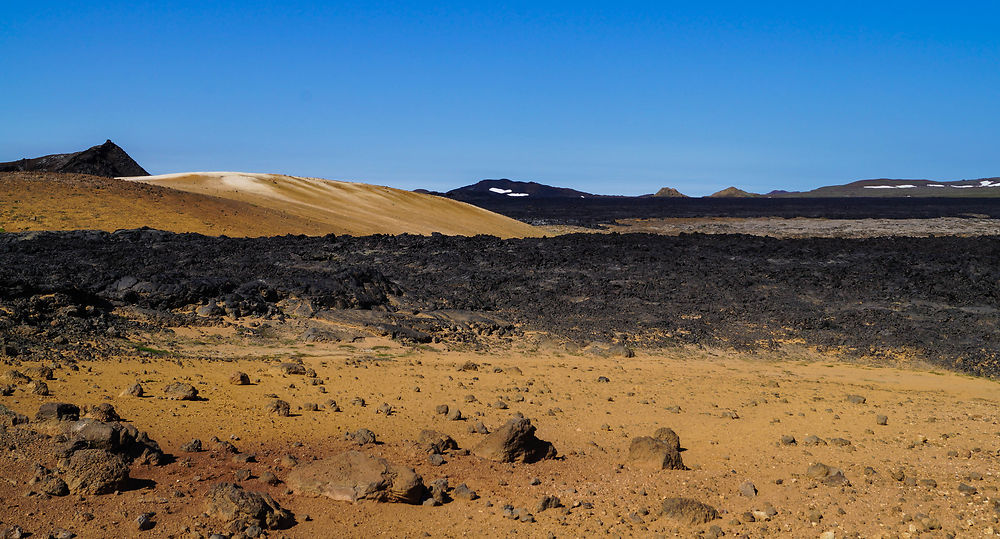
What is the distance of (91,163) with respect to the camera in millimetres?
50594

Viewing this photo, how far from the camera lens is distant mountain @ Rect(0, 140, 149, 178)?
1918 inches

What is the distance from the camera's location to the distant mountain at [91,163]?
48719 mm

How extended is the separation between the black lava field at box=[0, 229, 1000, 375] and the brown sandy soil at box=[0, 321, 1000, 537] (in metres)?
1.23

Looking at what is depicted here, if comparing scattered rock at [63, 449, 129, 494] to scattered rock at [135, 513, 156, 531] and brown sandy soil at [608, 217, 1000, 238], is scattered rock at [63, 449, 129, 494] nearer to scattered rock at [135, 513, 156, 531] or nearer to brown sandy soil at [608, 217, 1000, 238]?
scattered rock at [135, 513, 156, 531]

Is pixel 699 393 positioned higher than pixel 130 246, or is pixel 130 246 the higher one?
pixel 130 246

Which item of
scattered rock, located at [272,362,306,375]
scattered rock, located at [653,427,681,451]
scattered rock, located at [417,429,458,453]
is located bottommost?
scattered rock, located at [653,427,681,451]

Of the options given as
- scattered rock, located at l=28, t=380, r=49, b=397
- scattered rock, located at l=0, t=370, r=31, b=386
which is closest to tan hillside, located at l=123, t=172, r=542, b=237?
scattered rock, located at l=0, t=370, r=31, b=386

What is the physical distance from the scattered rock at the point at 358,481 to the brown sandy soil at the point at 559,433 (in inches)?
3.2

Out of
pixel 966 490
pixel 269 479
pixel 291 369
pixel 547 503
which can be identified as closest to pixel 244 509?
pixel 269 479

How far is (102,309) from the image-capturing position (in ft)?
36.8

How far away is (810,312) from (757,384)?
507 cm

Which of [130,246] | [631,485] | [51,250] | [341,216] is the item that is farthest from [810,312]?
[341,216]

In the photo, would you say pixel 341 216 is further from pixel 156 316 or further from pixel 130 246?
pixel 156 316

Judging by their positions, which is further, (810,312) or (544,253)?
(544,253)
